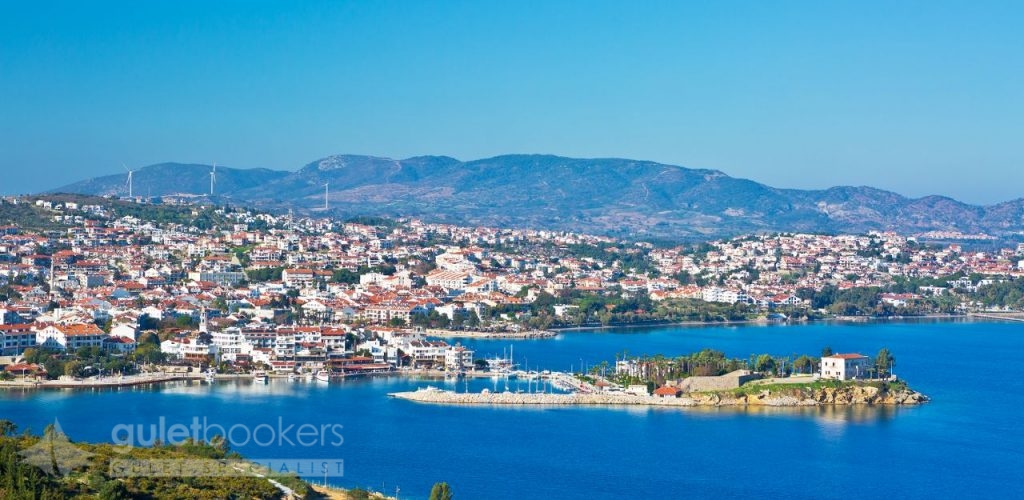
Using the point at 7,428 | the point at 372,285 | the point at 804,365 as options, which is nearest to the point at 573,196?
the point at 372,285

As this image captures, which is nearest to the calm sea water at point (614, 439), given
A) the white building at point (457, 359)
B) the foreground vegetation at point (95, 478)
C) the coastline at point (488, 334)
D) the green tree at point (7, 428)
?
the white building at point (457, 359)

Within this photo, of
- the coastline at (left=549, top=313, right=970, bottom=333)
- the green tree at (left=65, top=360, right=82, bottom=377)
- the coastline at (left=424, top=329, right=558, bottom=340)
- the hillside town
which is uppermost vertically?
the hillside town

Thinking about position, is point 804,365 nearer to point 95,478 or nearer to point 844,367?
point 844,367

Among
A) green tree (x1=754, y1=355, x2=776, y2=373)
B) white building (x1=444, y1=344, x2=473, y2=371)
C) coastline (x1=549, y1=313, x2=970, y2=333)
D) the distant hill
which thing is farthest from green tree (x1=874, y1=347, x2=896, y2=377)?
the distant hill

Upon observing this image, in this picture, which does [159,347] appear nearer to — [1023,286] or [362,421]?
[362,421]

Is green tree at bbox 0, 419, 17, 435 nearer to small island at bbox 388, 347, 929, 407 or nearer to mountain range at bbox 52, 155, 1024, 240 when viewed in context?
small island at bbox 388, 347, 929, 407

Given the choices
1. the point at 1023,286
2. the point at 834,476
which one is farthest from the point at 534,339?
the point at 1023,286

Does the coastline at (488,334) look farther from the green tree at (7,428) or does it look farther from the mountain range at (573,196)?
the mountain range at (573,196)
